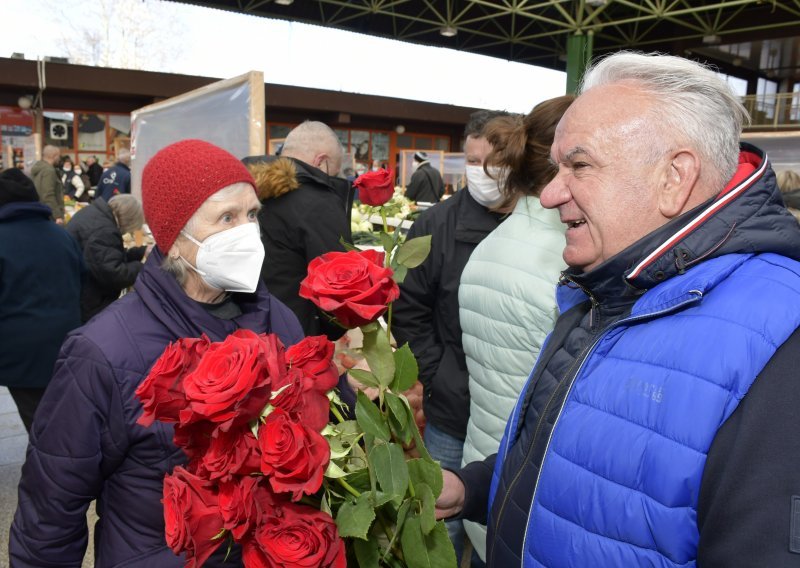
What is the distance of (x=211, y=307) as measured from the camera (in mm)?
1903

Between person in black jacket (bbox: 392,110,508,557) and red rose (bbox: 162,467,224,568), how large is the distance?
5.34 ft

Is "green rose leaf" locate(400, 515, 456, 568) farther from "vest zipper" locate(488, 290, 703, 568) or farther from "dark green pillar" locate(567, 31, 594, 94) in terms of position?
"dark green pillar" locate(567, 31, 594, 94)

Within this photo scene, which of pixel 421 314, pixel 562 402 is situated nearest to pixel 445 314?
pixel 421 314

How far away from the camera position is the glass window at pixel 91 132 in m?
16.7

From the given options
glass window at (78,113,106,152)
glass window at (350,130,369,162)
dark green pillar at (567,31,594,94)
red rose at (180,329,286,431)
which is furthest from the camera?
glass window at (350,130,369,162)

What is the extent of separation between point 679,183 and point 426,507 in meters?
0.70

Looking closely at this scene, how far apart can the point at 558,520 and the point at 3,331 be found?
343 cm

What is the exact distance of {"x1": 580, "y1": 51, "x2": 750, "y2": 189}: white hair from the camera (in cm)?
109

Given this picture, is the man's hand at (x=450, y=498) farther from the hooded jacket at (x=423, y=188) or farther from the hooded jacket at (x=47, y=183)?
the hooded jacket at (x=47, y=183)

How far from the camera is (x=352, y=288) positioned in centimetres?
95

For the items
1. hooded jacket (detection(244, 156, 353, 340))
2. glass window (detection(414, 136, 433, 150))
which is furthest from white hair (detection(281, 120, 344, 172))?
glass window (detection(414, 136, 433, 150))

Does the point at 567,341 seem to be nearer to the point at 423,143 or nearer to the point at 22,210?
the point at 22,210

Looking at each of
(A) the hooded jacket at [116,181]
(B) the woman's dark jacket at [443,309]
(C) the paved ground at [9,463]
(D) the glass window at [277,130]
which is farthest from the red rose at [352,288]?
(D) the glass window at [277,130]

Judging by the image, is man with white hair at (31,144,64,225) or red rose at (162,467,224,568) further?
man with white hair at (31,144,64,225)
